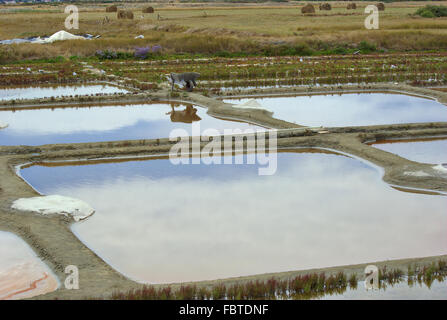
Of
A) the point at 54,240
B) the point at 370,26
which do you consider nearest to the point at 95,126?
the point at 54,240

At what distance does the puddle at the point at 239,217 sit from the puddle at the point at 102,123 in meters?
1.45

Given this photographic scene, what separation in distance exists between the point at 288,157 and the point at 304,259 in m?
3.12

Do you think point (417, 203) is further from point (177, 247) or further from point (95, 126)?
point (95, 126)

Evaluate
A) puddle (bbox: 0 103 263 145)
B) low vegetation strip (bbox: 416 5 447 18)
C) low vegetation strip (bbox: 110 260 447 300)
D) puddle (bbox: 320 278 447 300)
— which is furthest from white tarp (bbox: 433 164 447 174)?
low vegetation strip (bbox: 416 5 447 18)

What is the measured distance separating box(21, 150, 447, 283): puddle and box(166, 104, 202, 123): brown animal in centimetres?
262

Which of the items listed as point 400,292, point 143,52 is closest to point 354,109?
point 400,292

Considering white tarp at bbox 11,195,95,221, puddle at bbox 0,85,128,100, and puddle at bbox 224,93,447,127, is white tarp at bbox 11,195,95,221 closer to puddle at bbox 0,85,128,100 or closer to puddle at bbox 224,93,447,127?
puddle at bbox 224,93,447,127

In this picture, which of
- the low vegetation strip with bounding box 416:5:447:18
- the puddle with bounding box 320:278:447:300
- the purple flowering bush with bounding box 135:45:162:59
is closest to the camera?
the puddle with bounding box 320:278:447:300

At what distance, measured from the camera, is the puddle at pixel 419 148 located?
763cm

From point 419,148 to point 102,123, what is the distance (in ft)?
16.2

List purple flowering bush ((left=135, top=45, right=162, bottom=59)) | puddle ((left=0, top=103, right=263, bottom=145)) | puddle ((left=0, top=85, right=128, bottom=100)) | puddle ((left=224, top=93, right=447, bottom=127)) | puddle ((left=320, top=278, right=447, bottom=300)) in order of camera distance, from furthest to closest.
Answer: purple flowering bush ((left=135, top=45, right=162, bottom=59)), puddle ((left=0, top=85, right=128, bottom=100)), puddle ((left=224, top=93, right=447, bottom=127)), puddle ((left=0, top=103, right=263, bottom=145)), puddle ((left=320, top=278, right=447, bottom=300))

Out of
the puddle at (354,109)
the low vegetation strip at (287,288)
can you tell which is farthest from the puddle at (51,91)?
the low vegetation strip at (287,288)

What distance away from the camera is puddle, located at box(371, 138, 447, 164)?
763cm

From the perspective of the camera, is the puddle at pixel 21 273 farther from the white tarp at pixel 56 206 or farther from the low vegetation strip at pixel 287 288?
the low vegetation strip at pixel 287 288
